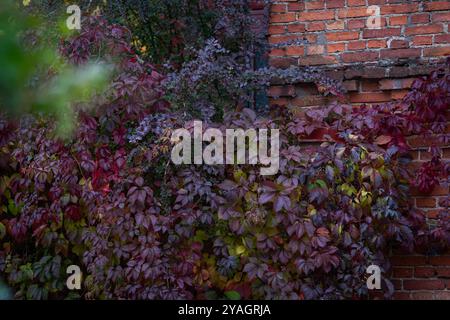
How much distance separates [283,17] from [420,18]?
2.91 feet

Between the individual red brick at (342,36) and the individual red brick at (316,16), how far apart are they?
0.11 meters

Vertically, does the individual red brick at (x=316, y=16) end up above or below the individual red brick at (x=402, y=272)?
above

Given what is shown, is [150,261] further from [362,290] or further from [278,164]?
[362,290]

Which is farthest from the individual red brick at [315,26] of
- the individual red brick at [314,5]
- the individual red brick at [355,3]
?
the individual red brick at [355,3]

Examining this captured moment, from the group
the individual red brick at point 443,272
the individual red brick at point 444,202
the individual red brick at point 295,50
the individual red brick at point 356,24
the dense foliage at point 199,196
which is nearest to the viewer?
the dense foliage at point 199,196

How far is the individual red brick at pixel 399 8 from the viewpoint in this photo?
3684 mm

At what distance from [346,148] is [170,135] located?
3.26 feet

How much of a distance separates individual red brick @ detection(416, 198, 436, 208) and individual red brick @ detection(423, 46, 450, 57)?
3.01 ft

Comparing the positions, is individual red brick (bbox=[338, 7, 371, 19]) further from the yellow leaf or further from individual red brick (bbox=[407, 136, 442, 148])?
the yellow leaf

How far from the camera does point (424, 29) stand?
3.67 metres

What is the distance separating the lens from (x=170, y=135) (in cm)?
314

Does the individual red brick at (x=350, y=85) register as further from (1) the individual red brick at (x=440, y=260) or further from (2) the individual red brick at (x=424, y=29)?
(1) the individual red brick at (x=440, y=260)

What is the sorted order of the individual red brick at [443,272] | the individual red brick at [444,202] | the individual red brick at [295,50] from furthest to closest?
the individual red brick at [295,50], the individual red brick at [443,272], the individual red brick at [444,202]

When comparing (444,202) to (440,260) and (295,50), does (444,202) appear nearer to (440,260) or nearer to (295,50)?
(440,260)
